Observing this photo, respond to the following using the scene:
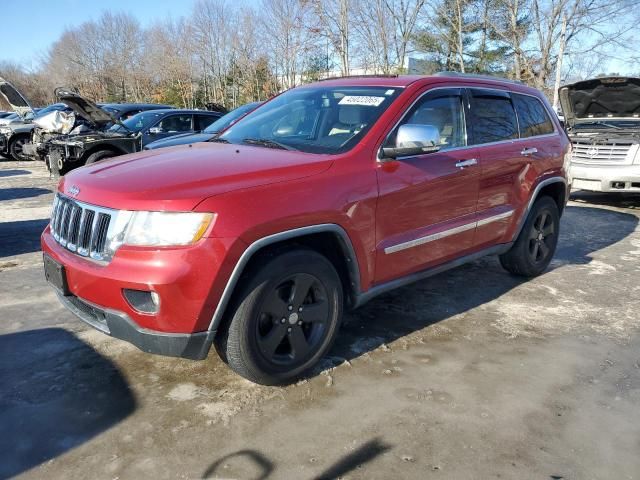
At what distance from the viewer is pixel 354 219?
123 inches

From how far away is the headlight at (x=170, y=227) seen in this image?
8.41 feet

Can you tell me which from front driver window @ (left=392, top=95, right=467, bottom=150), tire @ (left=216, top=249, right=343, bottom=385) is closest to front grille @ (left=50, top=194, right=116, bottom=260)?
tire @ (left=216, top=249, right=343, bottom=385)

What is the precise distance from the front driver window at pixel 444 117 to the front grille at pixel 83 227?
207 cm

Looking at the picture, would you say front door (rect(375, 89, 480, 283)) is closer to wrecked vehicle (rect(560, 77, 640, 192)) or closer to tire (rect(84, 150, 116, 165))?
wrecked vehicle (rect(560, 77, 640, 192))

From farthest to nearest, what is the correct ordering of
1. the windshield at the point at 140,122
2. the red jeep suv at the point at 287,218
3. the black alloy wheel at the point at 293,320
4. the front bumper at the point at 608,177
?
1. the windshield at the point at 140,122
2. the front bumper at the point at 608,177
3. the black alloy wheel at the point at 293,320
4. the red jeep suv at the point at 287,218

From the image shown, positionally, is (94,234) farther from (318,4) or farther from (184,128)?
(318,4)

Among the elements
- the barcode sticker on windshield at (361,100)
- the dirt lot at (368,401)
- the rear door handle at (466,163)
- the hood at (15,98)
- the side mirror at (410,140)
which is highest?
the hood at (15,98)

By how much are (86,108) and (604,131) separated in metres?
9.48

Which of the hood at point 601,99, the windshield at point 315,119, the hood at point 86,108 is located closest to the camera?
the windshield at point 315,119

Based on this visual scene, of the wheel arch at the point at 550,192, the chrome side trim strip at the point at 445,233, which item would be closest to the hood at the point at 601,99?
the wheel arch at the point at 550,192

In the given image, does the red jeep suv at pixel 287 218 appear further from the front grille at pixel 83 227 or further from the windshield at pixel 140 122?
the windshield at pixel 140 122

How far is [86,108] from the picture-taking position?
10.2m

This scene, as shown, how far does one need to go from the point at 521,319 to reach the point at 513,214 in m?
0.93

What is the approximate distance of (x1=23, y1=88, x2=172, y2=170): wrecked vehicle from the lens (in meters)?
10.0
